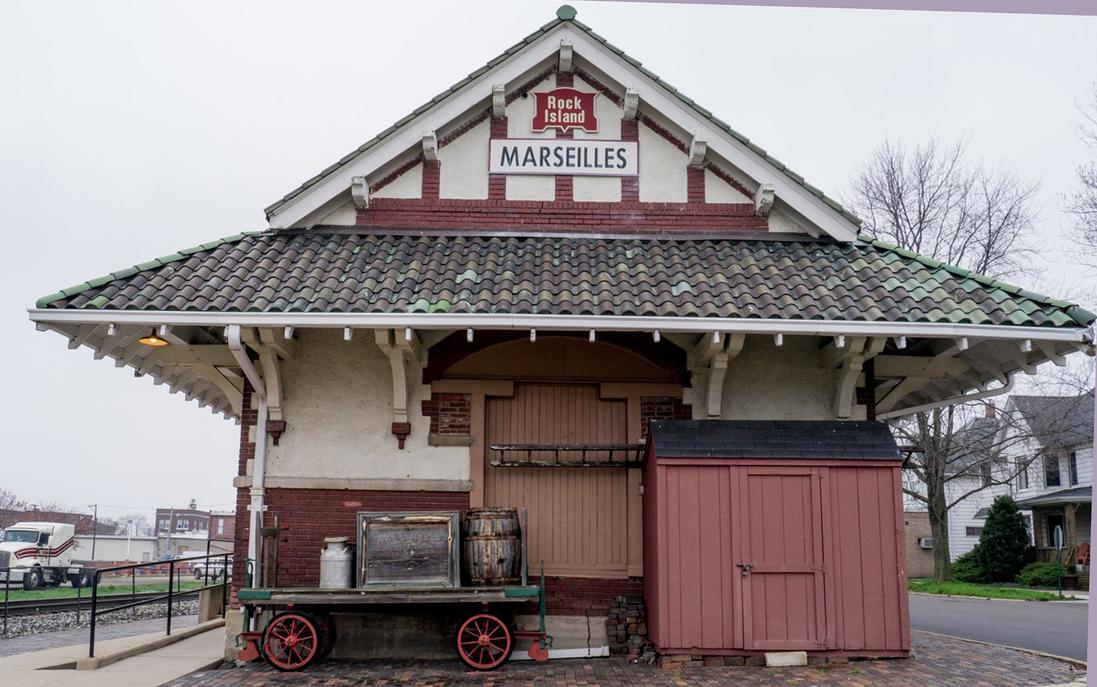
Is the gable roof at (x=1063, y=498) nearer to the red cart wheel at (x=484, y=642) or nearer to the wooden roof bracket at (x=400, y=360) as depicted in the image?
the red cart wheel at (x=484, y=642)

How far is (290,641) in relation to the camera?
9.96 m

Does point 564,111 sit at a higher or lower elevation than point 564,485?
higher

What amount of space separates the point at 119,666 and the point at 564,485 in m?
5.21

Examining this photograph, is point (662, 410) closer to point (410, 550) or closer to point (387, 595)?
point (410, 550)

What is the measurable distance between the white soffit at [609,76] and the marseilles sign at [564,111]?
0.45m

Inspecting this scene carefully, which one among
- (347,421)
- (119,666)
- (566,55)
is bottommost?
(119,666)

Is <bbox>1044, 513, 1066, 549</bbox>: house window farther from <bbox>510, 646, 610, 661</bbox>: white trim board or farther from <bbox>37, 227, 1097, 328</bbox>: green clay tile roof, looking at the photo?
<bbox>510, 646, 610, 661</bbox>: white trim board

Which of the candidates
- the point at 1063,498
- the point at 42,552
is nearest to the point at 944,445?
the point at 1063,498

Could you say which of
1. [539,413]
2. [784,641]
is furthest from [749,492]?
[539,413]

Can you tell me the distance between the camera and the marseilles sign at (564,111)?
1228 cm

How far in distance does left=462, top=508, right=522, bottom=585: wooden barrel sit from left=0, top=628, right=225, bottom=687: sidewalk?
121 inches

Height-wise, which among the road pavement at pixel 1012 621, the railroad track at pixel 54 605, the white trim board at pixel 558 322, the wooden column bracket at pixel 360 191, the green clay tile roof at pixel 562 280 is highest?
the wooden column bracket at pixel 360 191

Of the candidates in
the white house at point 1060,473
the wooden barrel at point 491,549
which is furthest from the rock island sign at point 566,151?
the white house at point 1060,473

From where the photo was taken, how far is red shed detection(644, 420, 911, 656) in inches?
388
